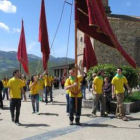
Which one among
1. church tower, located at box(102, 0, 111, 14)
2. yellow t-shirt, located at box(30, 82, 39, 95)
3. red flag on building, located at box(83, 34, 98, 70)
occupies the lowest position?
yellow t-shirt, located at box(30, 82, 39, 95)

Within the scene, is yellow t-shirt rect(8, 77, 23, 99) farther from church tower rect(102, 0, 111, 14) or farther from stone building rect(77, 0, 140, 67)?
church tower rect(102, 0, 111, 14)

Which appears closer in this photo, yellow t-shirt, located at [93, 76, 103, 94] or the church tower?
yellow t-shirt, located at [93, 76, 103, 94]

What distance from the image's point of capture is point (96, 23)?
28.6 feet

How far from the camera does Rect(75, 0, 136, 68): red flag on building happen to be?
28.8 ft

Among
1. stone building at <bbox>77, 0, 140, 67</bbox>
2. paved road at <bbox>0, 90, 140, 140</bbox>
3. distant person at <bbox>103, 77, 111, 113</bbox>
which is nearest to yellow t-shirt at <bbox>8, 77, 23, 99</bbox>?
paved road at <bbox>0, 90, 140, 140</bbox>

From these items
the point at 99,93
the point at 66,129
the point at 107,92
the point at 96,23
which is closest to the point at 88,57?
the point at 107,92

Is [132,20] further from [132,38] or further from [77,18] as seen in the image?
[77,18]

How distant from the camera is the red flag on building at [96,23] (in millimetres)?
8773

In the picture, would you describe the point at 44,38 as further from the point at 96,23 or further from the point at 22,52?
the point at 96,23

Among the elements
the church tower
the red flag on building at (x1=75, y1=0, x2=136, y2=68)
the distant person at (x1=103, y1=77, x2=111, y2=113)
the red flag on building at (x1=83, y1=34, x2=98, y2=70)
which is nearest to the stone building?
the church tower

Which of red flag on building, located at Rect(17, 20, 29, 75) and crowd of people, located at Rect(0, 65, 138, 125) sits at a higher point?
red flag on building, located at Rect(17, 20, 29, 75)

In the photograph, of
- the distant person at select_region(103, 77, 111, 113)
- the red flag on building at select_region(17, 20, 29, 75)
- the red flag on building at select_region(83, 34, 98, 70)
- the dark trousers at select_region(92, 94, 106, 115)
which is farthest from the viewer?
the red flag on building at select_region(17, 20, 29, 75)

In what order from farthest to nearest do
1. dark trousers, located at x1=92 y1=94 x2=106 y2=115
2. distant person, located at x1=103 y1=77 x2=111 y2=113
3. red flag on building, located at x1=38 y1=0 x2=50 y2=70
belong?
red flag on building, located at x1=38 y1=0 x2=50 y2=70 → distant person, located at x1=103 y1=77 x2=111 y2=113 → dark trousers, located at x1=92 y1=94 x2=106 y2=115

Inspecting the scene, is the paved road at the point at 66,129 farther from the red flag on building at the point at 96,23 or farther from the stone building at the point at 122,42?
the stone building at the point at 122,42
